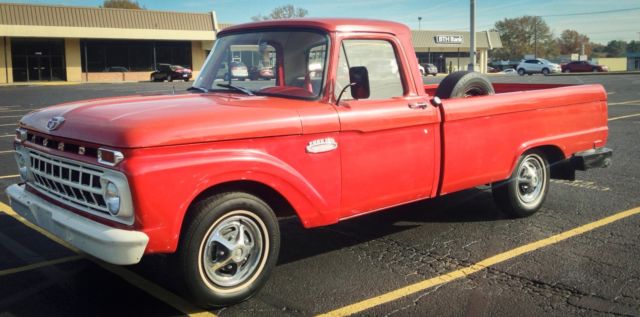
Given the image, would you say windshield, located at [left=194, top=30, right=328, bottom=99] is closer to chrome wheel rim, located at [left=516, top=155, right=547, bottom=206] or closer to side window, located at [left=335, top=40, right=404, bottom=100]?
side window, located at [left=335, top=40, right=404, bottom=100]

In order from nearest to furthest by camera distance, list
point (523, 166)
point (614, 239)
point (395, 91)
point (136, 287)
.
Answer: point (136, 287) < point (395, 91) < point (614, 239) < point (523, 166)

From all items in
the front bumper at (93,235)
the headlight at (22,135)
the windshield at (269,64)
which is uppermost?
the windshield at (269,64)

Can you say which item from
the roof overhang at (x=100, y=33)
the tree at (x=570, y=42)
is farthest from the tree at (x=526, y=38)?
the roof overhang at (x=100, y=33)

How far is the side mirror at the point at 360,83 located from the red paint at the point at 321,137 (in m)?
0.14

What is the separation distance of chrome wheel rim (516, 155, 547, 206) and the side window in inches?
72.5

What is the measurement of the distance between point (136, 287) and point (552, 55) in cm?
12450

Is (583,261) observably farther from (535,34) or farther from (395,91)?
(535,34)

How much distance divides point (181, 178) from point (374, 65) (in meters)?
2.02

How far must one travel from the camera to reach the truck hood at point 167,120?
3295mm

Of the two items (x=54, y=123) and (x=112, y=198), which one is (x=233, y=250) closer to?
(x=112, y=198)

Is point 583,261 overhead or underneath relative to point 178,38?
underneath

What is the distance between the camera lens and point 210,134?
3471 millimetres

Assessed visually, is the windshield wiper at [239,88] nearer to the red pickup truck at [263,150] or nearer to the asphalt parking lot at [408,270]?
the red pickup truck at [263,150]

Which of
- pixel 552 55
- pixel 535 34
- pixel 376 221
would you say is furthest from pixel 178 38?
pixel 552 55
